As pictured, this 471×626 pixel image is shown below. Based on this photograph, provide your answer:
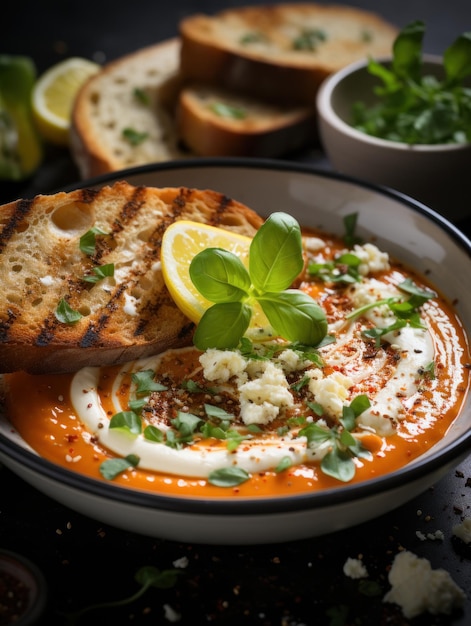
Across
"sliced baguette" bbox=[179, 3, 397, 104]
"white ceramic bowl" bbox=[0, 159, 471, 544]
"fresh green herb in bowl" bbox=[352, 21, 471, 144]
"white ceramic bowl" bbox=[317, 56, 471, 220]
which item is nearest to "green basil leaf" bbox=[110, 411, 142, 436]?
"white ceramic bowl" bbox=[0, 159, 471, 544]

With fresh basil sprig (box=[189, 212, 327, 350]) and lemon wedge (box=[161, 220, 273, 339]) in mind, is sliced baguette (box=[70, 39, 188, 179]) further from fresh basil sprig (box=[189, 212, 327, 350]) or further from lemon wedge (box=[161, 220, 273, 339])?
fresh basil sprig (box=[189, 212, 327, 350])

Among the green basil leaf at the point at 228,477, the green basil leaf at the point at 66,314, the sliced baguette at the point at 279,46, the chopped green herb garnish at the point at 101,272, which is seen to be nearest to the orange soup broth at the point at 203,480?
the green basil leaf at the point at 228,477

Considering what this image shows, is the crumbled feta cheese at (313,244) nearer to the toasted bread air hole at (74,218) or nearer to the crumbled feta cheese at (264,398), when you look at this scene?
the toasted bread air hole at (74,218)

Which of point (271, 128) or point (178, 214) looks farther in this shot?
point (271, 128)

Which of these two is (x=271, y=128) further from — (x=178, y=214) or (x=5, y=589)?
(x=5, y=589)

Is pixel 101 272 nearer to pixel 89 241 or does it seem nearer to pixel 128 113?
pixel 89 241

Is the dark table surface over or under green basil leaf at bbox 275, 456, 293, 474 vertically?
under

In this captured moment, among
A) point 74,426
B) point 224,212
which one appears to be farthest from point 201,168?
point 74,426
